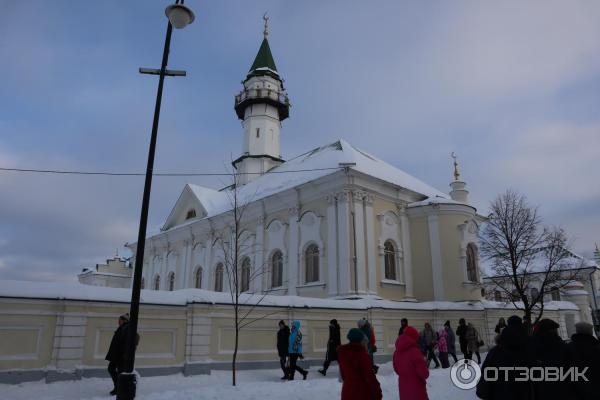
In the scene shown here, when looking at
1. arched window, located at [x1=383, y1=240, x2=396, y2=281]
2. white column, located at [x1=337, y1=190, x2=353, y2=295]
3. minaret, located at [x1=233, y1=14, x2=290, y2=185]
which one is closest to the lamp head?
white column, located at [x1=337, y1=190, x2=353, y2=295]

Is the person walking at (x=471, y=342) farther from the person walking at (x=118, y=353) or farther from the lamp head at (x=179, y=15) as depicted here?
the lamp head at (x=179, y=15)

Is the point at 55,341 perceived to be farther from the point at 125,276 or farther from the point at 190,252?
the point at 125,276

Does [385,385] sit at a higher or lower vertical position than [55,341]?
lower

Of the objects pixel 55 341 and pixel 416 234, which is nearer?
pixel 55 341

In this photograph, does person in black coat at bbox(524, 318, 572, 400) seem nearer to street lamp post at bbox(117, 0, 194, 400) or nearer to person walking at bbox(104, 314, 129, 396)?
street lamp post at bbox(117, 0, 194, 400)

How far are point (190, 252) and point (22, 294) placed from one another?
26.5 m

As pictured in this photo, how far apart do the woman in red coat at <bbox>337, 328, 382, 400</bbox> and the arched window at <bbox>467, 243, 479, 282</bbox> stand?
23319 millimetres

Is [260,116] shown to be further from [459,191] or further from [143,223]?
[143,223]

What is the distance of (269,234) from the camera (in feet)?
99.1

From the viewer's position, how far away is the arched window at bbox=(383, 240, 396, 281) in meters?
26.4

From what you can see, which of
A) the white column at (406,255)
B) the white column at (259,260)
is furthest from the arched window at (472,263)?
the white column at (259,260)

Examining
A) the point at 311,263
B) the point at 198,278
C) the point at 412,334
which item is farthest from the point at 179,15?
the point at 198,278

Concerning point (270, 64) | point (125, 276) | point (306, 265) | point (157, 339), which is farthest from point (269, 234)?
point (125, 276)

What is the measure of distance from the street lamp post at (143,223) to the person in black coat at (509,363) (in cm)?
536
